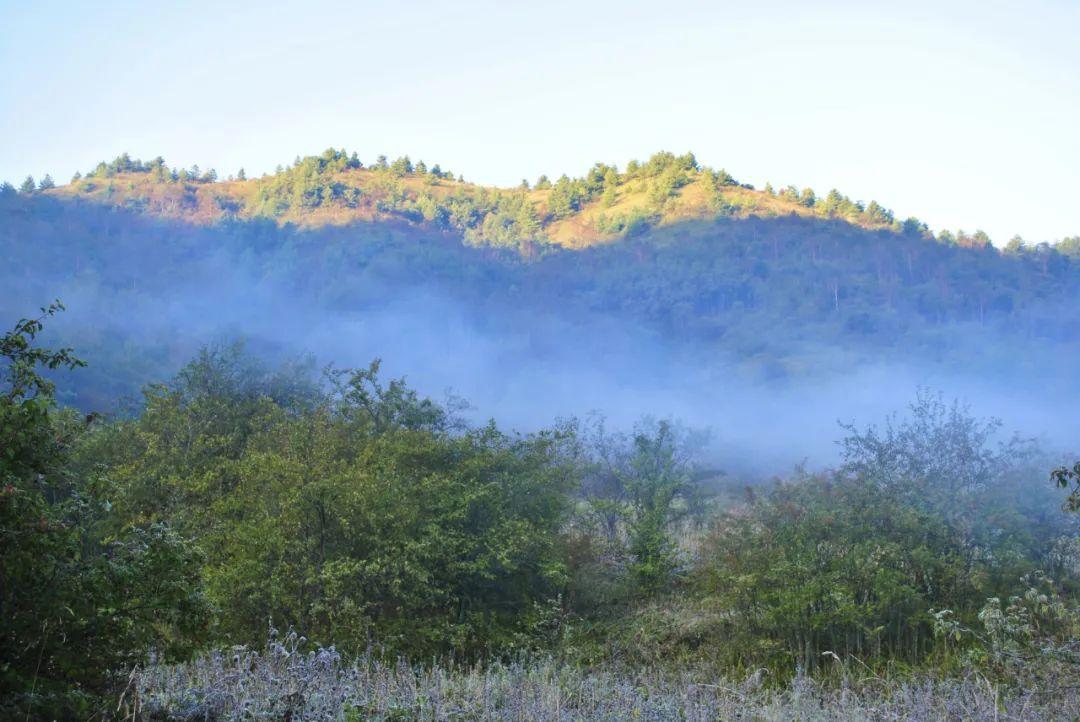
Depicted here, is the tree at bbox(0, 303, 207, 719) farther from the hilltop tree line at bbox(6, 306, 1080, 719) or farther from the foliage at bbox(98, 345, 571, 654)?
the foliage at bbox(98, 345, 571, 654)

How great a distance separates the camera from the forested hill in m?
98.8

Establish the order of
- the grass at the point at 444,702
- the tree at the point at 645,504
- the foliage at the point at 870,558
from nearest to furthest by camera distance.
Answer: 1. the grass at the point at 444,702
2. the foliage at the point at 870,558
3. the tree at the point at 645,504

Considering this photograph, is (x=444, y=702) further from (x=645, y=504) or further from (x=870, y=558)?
(x=645, y=504)

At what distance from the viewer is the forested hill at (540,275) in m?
98.8

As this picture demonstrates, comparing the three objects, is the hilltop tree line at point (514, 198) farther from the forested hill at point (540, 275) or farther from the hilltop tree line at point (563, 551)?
the hilltop tree line at point (563, 551)

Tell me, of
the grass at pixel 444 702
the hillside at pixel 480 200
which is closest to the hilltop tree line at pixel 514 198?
the hillside at pixel 480 200

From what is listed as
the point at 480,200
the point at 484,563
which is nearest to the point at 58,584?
the point at 484,563

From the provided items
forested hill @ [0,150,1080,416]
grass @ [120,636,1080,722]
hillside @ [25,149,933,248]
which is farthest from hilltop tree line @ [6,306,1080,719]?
hillside @ [25,149,933,248]

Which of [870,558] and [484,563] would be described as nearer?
[870,558]

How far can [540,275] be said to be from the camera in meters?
118

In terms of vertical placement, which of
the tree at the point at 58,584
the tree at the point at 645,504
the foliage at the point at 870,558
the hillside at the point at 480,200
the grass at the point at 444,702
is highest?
the hillside at the point at 480,200

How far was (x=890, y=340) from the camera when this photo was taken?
328 feet

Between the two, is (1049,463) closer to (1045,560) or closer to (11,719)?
(1045,560)

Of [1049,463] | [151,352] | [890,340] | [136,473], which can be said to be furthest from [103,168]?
[1049,463]
